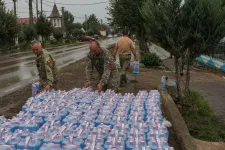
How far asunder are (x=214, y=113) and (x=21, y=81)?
25.0ft

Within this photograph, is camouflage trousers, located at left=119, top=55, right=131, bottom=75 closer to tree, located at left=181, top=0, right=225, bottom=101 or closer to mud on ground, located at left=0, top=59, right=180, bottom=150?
mud on ground, located at left=0, top=59, right=180, bottom=150

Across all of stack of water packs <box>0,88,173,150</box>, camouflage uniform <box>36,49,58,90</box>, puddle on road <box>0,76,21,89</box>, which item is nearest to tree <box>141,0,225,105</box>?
stack of water packs <box>0,88,173,150</box>

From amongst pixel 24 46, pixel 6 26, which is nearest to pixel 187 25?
pixel 6 26

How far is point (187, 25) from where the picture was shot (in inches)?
234

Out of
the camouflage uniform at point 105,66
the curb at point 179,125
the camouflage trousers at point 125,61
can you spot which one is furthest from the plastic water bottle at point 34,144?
the camouflage trousers at point 125,61

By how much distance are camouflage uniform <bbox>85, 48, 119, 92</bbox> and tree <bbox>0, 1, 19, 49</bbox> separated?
68.5 feet

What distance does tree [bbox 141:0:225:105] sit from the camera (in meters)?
5.64

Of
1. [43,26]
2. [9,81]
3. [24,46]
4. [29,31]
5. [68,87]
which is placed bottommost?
[9,81]

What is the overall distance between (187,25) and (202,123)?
2.05 metres

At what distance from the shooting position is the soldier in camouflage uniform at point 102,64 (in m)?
5.59

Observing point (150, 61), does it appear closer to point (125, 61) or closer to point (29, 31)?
point (125, 61)

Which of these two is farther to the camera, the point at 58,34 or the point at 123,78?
the point at 58,34

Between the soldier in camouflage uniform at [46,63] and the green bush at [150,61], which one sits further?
the green bush at [150,61]

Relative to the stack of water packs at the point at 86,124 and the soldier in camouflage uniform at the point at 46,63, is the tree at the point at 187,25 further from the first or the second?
the soldier in camouflage uniform at the point at 46,63
